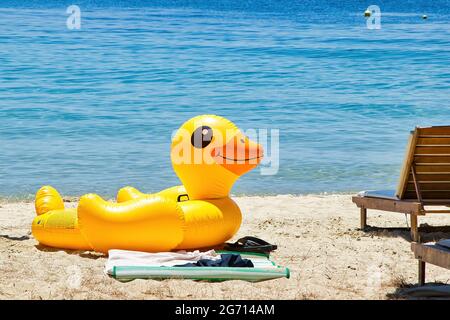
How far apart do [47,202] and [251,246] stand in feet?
5.50

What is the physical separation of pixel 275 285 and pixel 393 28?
33.3 meters

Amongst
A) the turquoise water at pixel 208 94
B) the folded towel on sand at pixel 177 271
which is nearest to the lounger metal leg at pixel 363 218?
the folded towel on sand at pixel 177 271

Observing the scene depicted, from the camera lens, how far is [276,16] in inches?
1711

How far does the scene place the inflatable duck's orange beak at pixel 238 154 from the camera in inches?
253

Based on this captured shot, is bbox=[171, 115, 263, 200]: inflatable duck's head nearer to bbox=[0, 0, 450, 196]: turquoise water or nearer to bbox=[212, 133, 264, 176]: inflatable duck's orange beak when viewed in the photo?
bbox=[212, 133, 264, 176]: inflatable duck's orange beak

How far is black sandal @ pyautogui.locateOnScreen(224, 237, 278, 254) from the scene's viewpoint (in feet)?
21.3

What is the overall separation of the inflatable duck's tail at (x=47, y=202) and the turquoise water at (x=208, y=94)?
3.10 meters

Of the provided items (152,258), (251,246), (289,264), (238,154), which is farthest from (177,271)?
(238,154)

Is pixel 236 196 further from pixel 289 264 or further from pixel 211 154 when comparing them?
pixel 289 264

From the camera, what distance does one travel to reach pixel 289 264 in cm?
612

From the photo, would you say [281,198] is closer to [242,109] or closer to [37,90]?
[242,109]

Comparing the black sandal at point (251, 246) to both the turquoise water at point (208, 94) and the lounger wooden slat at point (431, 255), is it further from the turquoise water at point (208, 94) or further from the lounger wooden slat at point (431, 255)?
the turquoise water at point (208, 94)

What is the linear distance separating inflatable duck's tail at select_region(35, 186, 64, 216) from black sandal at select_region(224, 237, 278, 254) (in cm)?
142

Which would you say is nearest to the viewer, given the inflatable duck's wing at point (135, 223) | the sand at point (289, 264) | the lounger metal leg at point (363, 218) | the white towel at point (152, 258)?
the sand at point (289, 264)
